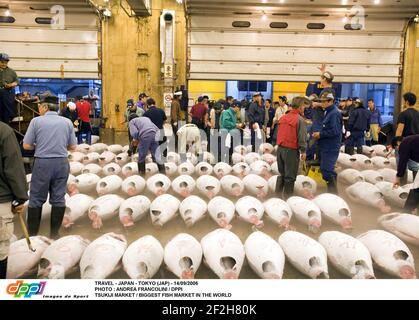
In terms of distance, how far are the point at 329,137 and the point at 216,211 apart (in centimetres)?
178

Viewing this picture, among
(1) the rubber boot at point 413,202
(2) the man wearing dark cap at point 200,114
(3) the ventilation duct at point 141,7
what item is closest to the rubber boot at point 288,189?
(1) the rubber boot at point 413,202

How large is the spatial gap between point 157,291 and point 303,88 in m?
12.2

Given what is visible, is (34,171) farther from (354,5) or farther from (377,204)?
(354,5)

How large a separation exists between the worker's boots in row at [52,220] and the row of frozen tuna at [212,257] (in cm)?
54

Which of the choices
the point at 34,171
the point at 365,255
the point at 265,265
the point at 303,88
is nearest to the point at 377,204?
the point at 365,255

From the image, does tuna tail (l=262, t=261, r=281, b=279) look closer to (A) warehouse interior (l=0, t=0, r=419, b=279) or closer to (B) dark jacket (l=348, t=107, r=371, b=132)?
(B) dark jacket (l=348, t=107, r=371, b=132)

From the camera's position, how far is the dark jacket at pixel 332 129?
4.27 m

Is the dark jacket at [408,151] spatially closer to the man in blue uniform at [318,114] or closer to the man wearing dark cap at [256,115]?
the man in blue uniform at [318,114]

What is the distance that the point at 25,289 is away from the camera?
5.50 feet

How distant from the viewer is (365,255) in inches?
97.8

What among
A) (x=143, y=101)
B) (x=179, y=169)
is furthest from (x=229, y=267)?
(x=143, y=101)

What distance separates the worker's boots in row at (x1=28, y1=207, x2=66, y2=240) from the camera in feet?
10.5

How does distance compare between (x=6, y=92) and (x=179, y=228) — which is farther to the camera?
(x=6, y=92)

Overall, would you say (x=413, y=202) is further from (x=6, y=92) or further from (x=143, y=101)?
(x=6, y=92)
